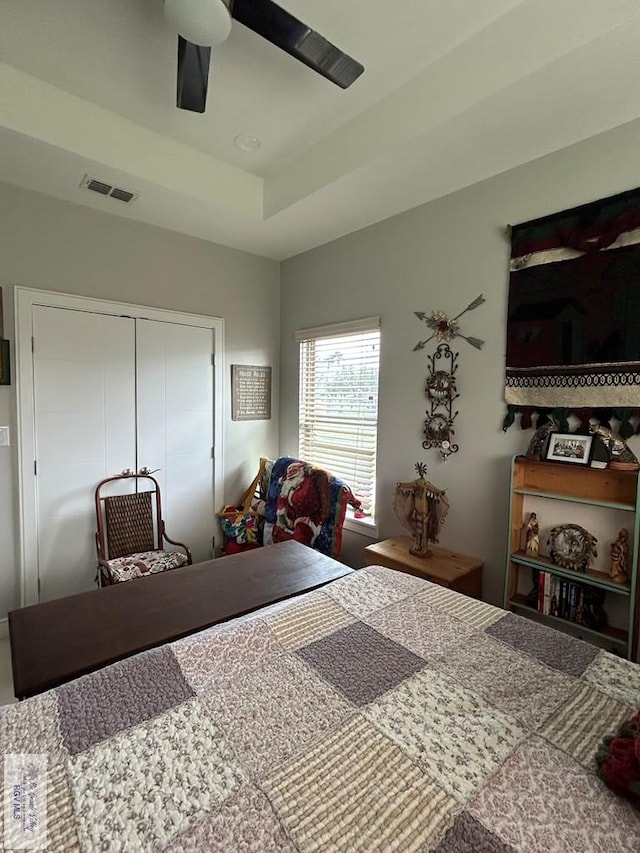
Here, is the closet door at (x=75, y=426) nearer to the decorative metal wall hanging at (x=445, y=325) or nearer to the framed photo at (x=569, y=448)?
the decorative metal wall hanging at (x=445, y=325)

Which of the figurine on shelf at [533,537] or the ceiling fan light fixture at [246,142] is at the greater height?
the ceiling fan light fixture at [246,142]

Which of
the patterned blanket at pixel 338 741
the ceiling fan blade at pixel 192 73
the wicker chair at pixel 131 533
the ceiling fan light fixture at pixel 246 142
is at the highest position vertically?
the ceiling fan light fixture at pixel 246 142

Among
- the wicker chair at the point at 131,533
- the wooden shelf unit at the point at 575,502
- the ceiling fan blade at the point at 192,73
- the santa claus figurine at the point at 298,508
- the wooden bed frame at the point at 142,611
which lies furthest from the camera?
the santa claus figurine at the point at 298,508

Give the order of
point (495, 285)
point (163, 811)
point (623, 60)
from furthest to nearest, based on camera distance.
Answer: point (495, 285)
point (623, 60)
point (163, 811)

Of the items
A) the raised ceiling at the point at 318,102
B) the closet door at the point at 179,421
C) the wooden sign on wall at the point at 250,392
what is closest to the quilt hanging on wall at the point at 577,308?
the raised ceiling at the point at 318,102

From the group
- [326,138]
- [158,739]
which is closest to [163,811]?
[158,739]

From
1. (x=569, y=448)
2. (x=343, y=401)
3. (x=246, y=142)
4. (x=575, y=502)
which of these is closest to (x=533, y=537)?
(x=575, y=502)

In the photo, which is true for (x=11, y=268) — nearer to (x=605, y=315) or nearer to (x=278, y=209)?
(x=278, y=209)

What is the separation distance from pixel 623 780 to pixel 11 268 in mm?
3541

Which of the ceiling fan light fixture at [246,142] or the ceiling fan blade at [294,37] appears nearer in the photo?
the ceiling fan blade at [294,37]

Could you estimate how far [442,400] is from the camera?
2.67 m

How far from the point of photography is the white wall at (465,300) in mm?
2141

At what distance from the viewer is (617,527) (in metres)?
1.99

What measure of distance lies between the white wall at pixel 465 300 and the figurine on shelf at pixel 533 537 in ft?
0.67
